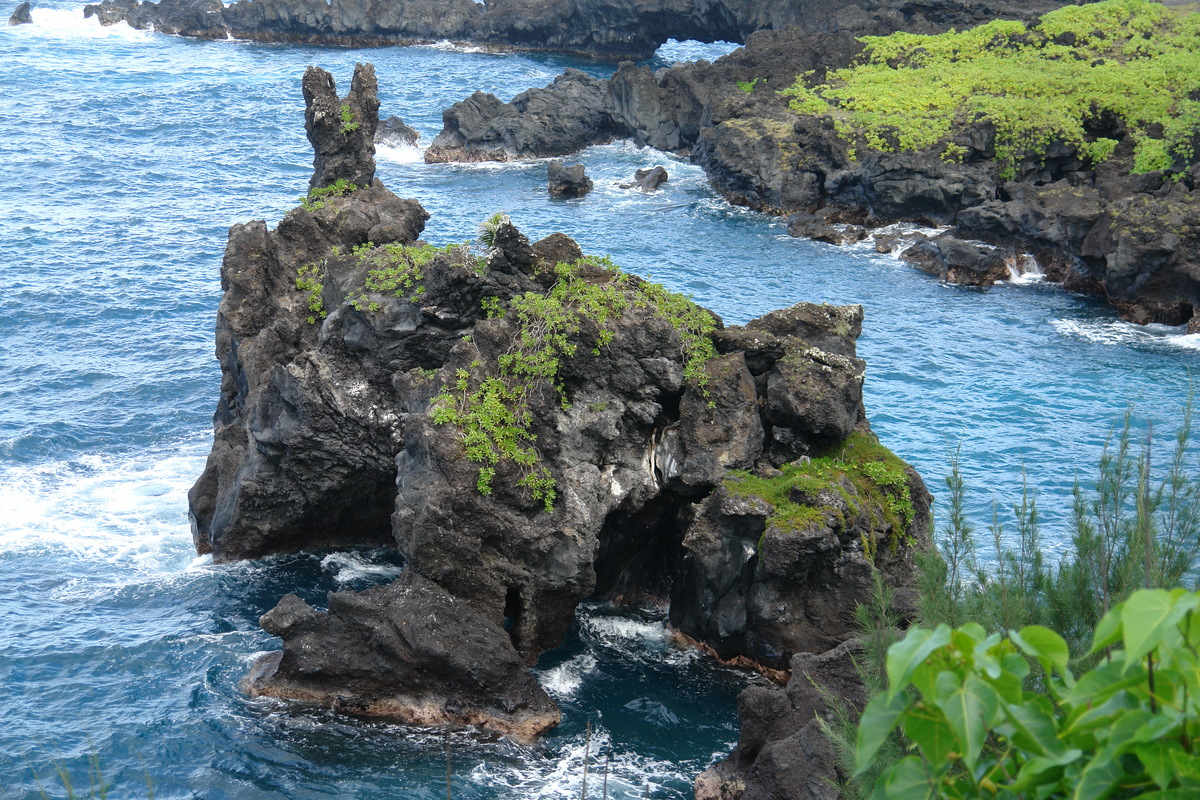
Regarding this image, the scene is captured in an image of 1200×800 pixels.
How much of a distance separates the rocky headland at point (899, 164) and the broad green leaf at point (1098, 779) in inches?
1546

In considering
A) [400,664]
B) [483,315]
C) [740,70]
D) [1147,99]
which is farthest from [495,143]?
[400,664]

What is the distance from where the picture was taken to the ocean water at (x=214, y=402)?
19234 millimetres

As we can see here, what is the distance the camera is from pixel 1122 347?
3859cm

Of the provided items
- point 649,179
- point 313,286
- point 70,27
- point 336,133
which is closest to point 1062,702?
point 313,286

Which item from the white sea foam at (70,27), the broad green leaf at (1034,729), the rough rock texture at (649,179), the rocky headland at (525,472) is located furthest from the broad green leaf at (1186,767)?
the white sea foam at (70,27)

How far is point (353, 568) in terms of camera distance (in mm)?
25484

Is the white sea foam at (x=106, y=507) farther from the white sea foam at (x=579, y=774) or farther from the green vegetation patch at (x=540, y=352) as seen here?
the white sea foam at (x=579, y=774)

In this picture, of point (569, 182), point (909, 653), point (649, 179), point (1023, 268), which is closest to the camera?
point (909, 653)

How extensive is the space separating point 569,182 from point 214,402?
2651 centimetres

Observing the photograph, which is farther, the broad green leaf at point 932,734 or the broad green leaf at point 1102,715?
the broad green leaf at point 932,734

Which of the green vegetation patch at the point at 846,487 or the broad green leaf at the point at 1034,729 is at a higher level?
the broad green leaf at the point at 1034,729

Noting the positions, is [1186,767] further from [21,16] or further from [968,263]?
[21,16]

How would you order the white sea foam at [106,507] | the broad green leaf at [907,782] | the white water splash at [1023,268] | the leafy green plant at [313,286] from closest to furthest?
→ the broad green leaf at [907,782]
the leafy green plant at [313,286]
the white sea foam at [106,507]
the white water splash at [1023,268]

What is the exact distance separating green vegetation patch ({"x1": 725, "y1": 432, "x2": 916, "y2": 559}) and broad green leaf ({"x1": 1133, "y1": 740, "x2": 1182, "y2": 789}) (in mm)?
15441
